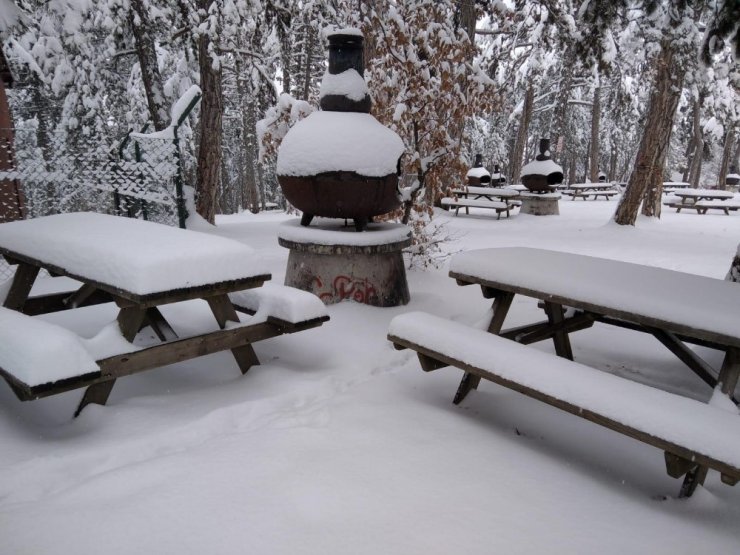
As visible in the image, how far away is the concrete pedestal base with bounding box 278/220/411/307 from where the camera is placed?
4.66 meters

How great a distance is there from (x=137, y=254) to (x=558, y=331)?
2874 millimetres

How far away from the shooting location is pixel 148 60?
1263 centimetres

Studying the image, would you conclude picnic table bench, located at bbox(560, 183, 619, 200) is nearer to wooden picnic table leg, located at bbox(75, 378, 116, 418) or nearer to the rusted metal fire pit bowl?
the rusted metal fire pit bowl

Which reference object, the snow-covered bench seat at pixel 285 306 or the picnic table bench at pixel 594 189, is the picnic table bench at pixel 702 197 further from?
the snow-covered bench seat at pixel 285 306

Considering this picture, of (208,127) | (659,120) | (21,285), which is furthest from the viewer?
(659,120)

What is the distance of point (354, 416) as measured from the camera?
2.91m

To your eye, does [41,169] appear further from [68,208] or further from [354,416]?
[354,416]

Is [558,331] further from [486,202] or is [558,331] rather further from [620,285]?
[486,202]

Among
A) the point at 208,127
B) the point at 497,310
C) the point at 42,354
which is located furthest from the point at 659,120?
the point at 42,354

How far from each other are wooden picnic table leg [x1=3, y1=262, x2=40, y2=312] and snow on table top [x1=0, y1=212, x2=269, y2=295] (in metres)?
0.22

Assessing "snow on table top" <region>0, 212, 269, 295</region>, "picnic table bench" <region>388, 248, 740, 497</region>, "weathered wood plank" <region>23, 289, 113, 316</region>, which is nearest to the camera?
"picnic table bench" <region>388, 248, 740, 497</region>

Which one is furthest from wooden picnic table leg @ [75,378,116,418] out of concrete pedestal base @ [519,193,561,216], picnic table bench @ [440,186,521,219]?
concrete pedestal base @ [519,193,561,216]

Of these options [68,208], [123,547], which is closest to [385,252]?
[123,547]

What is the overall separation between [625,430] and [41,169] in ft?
25.6
